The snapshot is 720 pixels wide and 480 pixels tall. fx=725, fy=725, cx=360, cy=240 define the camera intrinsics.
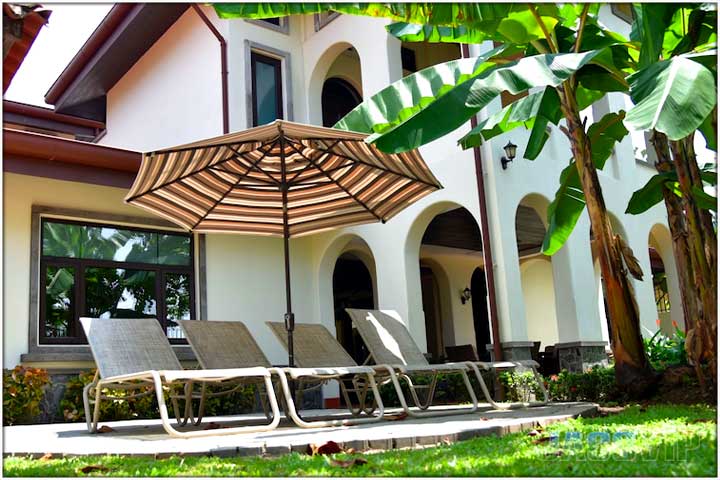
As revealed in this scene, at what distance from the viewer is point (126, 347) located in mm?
6305

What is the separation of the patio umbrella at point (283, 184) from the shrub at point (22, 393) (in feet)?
9.44

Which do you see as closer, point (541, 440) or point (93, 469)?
point (93, 469)

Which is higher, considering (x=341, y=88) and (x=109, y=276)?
(x=341, y=88)

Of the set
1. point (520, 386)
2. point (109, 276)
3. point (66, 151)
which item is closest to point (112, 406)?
point (109, 276)

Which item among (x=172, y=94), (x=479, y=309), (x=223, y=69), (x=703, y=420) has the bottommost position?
(x=703, y=420)

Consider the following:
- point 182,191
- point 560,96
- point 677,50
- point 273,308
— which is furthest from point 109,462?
point 273,308

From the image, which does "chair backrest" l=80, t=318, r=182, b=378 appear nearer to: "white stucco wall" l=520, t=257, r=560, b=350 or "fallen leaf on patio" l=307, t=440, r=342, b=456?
"fallen leaf on patio" l=307, t=440, r=342, b=456

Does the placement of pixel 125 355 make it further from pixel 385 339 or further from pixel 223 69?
pixel 223 69

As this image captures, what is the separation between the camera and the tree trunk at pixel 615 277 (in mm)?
6910

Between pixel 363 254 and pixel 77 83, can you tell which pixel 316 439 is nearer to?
pixel 363 254

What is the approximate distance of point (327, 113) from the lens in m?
14.1

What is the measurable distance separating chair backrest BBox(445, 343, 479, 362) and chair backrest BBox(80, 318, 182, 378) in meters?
7.11

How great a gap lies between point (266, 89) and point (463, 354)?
590 cm

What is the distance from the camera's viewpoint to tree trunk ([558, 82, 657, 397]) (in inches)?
272
